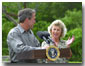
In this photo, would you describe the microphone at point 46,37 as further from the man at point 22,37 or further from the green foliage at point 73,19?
the green foliage at point 73,19

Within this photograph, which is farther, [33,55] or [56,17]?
[56,17]

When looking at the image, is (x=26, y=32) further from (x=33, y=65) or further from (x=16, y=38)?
(x=33, y=65)

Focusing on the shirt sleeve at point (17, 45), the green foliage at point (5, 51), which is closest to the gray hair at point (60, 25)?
the shirt sleeve at point (17, 45)

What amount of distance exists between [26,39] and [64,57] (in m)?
1.04

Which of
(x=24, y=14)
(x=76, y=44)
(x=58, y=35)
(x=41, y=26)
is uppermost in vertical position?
(x=24, y=14)

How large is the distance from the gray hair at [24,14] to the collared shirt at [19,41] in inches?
8.2

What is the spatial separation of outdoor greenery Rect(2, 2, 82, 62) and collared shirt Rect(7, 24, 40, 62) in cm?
17

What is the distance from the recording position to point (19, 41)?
524cm

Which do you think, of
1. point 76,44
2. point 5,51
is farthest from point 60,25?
point 5,51

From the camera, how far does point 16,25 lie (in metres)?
5.45

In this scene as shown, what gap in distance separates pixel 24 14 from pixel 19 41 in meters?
0.68

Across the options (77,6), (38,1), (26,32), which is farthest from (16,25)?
(77,6)

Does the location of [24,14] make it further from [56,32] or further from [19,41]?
[56,32]

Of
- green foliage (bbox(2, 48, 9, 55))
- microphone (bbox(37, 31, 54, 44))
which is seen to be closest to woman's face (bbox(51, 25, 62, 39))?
microphone (bbox(37, 31, 54, 44))
